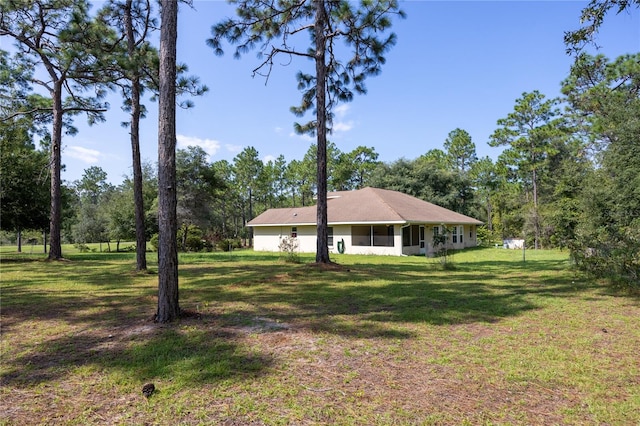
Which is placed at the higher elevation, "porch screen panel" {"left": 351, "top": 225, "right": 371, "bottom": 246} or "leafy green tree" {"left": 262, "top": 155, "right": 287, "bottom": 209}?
"leafy green tree" {"left": 262, "top": 155, "right": 287, "bottom": 209}

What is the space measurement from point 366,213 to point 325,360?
1906cm

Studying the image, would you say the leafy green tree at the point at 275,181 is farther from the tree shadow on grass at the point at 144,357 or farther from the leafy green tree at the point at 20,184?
the tree shadow on grass at the point at 144,357

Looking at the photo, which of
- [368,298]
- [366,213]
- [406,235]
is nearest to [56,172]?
[368,298]

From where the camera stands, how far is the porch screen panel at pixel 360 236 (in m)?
23.5

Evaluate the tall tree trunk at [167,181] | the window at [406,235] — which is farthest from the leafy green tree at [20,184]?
the window at [406,235]

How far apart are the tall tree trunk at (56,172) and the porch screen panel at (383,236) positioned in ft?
55.3

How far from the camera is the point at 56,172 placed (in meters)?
15.6

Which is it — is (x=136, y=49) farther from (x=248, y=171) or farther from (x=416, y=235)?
(x=248, y=171)

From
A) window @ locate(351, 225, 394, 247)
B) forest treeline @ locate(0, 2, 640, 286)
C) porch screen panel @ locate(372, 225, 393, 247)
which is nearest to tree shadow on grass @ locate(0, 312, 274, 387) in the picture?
forest treeline @ locate(0, 2, 640, 286)

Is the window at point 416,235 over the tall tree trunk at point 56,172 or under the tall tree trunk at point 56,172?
under

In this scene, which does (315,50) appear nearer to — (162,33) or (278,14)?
(278,14)

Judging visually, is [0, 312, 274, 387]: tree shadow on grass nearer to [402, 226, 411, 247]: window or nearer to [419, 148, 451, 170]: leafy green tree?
[402, 226, 411, 247]: window

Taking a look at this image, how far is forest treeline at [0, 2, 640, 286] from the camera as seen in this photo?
1160 cm

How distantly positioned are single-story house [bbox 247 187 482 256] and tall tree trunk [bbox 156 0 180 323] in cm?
1639
